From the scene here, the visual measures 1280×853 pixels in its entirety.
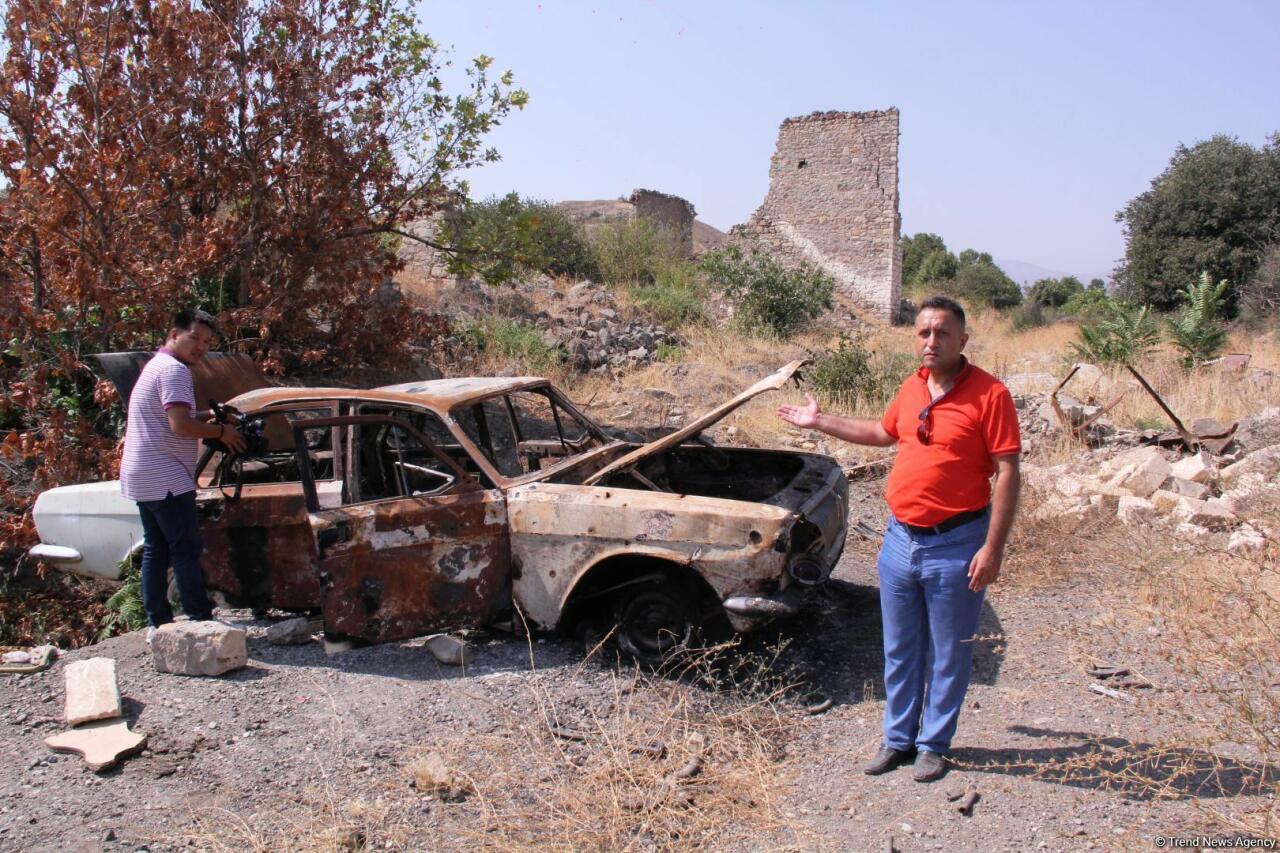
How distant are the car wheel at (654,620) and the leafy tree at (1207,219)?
20904 millimetres

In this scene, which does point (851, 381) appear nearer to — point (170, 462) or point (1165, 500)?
point (1165, 500)

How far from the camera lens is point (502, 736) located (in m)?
3.95

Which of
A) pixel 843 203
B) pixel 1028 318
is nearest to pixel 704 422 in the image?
pixel 843 203

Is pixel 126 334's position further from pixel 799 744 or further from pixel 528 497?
pixel 799 744

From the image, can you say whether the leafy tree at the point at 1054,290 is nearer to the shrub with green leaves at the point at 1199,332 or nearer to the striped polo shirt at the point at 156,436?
the shrub with green leaves at the point at 1199,332

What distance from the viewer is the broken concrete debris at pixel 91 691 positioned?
161 inches

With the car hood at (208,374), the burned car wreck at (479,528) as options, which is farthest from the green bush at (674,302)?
the burned car wreck at (479,528)

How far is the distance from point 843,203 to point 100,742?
2074 cm

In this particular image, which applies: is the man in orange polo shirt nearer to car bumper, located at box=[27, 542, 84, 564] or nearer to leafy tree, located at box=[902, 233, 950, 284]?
car bumper, located at box=[27, 542, 84, 564]

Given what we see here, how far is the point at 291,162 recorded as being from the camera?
957 cm

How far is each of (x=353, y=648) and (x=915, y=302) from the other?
24119mm

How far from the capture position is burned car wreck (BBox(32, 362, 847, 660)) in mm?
4309

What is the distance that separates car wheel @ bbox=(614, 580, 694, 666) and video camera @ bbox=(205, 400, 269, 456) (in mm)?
2203

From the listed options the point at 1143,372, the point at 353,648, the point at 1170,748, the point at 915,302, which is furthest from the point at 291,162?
the point at 915,302
